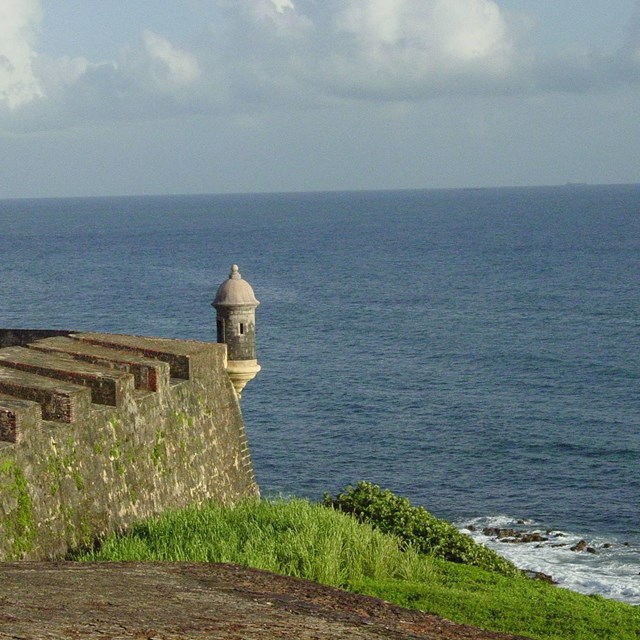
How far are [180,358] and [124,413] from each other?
3142 millimetres

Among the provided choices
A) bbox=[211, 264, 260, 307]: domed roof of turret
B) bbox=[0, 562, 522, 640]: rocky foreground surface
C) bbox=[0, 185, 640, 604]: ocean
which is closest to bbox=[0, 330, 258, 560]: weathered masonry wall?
bbox=[211, 264, 260, 307]: domed roof of turret

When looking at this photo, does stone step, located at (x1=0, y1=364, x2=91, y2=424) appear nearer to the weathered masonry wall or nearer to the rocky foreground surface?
the weathered masonry wall

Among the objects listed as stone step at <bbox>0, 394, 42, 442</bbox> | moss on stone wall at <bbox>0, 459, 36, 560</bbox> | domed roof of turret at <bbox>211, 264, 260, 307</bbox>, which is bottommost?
moss on stone wall at <bbox>0, 459, 36, 560</bbox>

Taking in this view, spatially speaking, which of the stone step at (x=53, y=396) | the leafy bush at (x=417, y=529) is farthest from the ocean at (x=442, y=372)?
the stone step at (x=53, y=396)

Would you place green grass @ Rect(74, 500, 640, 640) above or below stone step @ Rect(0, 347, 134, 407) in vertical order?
below

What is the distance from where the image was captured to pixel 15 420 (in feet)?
51.1

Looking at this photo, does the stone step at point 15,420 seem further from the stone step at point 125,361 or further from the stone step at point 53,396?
the stone step at point 125,361

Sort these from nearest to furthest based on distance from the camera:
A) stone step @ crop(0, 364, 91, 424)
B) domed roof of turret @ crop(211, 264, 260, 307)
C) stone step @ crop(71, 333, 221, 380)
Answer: stone step @ crop(0, 364, 91, 424) → stone step @ crop(71, 333, 221, 380) → domed roof of turret @ crop(211, 264, 260, 307)

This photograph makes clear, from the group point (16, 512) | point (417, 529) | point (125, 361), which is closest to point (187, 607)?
point (16, 512)

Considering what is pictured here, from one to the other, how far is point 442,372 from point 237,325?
4594 cm

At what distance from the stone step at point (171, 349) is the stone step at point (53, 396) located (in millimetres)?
4123

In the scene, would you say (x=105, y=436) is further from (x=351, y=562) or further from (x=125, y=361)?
(x=351, y=562)

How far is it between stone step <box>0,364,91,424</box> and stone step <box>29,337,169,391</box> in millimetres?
2310

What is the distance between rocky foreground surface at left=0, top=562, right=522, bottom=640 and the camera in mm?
10062
